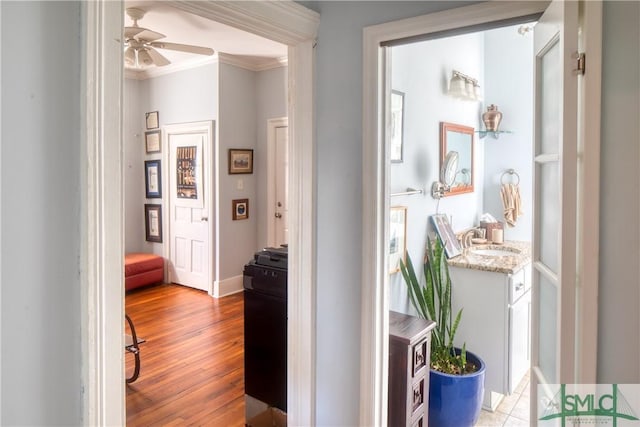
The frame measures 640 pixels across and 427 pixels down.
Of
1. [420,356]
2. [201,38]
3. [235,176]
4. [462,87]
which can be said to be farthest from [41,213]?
[235,176]

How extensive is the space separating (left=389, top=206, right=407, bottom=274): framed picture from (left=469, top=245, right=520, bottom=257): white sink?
87cm

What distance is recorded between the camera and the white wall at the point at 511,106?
3703mm

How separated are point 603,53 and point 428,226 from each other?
1.89 metres

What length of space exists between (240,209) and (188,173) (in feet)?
2.42

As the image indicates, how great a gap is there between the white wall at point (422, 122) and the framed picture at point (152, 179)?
11.6 ft

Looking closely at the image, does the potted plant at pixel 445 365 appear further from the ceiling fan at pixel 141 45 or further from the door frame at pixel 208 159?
the door frame at pixel 208 159

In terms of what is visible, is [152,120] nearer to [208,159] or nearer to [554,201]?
[208,159]

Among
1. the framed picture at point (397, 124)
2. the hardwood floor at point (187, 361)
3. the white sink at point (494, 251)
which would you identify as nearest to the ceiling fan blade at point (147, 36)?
the framed picture at point (397, 124)

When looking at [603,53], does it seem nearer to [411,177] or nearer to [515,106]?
[411,177]

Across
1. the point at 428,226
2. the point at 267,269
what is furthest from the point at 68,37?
the point at 428,226

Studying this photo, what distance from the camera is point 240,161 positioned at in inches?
191

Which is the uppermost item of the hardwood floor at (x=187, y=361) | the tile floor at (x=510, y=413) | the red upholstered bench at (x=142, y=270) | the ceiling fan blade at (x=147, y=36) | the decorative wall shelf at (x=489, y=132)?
the ceiling fan blade at (x=147, y=36)

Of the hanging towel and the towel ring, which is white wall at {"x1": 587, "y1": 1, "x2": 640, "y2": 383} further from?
the towel ring

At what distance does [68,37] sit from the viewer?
42.7 inches
